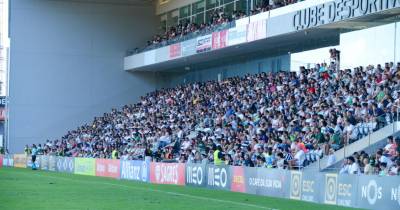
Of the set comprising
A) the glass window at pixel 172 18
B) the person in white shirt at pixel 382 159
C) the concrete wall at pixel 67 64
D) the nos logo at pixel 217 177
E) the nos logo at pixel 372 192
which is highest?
the glass window at pixel 172 18

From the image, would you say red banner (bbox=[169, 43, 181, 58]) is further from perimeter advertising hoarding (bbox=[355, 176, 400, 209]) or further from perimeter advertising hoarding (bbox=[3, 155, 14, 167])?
perimeter advertising hoarding (bbox=[355, 176, 400, 209])

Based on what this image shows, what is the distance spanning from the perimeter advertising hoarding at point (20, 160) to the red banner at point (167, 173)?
24.1 meters

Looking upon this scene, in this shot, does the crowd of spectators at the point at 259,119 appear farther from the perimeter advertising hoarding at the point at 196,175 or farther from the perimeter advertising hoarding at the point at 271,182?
the perimeter advertising hoarding at the point at 196,175

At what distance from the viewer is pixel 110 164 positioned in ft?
156

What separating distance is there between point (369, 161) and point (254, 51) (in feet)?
88.7

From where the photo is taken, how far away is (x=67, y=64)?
223ft

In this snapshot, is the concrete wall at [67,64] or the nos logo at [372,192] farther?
the concrete wall at [67,64]

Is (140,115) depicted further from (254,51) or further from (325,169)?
(325,169)

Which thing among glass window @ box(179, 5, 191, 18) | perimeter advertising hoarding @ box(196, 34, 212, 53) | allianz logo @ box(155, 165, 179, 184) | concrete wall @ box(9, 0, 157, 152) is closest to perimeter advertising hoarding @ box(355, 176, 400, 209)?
allianz logo @ box(155, 165, 179, 184)

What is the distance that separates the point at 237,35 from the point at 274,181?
63.7ft

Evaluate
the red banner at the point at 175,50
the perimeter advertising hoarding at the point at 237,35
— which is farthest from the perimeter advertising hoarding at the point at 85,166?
the perimeter advertising hoarding at the point at 237,35

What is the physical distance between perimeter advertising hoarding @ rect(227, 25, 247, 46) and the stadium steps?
1800 cm

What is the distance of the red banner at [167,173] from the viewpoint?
124ft

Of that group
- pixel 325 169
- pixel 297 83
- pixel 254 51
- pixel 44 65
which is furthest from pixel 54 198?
pixel 44 65
